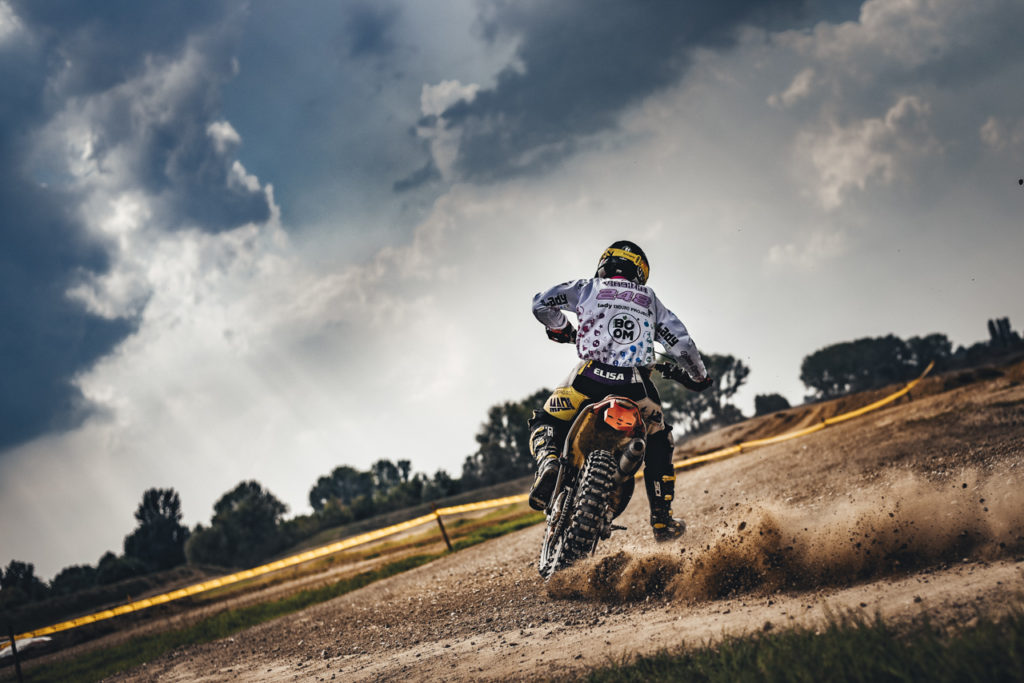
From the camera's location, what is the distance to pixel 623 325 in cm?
597

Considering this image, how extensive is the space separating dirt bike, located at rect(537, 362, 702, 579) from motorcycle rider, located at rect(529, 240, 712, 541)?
21cm

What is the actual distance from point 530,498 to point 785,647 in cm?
298

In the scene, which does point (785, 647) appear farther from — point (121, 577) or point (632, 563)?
point (121, 577)

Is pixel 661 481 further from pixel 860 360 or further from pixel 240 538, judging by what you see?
pixel 860 360

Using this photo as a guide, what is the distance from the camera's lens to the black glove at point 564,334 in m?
6.68

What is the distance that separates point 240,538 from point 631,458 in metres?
111

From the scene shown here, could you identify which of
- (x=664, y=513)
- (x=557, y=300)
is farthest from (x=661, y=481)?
(x=557, y=300)

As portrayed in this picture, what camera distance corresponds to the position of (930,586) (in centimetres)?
428

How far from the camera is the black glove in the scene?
668 centimetres

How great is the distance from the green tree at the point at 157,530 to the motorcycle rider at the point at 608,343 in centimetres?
12716

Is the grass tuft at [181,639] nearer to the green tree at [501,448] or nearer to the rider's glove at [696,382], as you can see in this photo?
the rider's glove at [696,382]

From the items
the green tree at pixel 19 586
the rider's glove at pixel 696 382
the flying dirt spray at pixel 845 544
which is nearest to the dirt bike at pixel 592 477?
the flying dirt spray at pixel 845 544

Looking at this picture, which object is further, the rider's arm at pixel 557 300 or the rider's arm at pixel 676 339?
the rider's arm at pixel 557 300

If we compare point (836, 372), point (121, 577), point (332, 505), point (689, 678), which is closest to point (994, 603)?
point (689, 678)
